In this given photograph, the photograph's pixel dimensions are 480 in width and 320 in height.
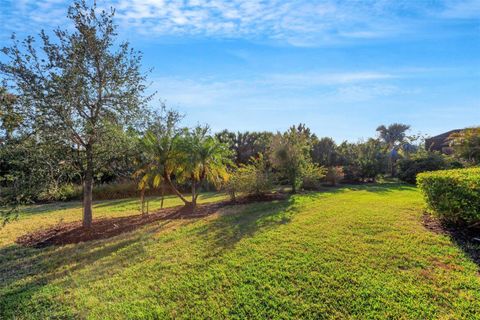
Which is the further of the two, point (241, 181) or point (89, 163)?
point (241, 181)

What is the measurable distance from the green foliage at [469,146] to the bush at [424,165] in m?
0.74

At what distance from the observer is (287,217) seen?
7746 mm

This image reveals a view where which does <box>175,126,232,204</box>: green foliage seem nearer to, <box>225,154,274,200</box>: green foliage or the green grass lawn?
<box>225,154,274,200</box>: green foliage

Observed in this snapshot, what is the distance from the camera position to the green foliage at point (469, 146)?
1719 cm

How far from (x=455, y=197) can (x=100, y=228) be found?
367 inches

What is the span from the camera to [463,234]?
219 inches

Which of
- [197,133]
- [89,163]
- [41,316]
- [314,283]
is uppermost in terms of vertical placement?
[197,133]

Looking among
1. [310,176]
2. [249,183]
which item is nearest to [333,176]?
[310,176]

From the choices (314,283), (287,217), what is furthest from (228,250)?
(287,217)

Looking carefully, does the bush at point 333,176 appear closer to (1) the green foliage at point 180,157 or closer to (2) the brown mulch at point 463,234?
(1) the green foliage at point 180,157

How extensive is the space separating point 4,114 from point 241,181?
7.29 meters

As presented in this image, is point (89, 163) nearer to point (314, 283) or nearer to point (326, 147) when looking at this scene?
point (314, 283)

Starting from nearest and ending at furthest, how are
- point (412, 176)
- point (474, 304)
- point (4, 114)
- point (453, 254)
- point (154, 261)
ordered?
point (474, 304), point (453, 254), point (154, 261), point (4, 114), point (412, 176)

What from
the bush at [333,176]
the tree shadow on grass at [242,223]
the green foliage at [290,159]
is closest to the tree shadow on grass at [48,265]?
the tree shadow on grass at [242,223]
